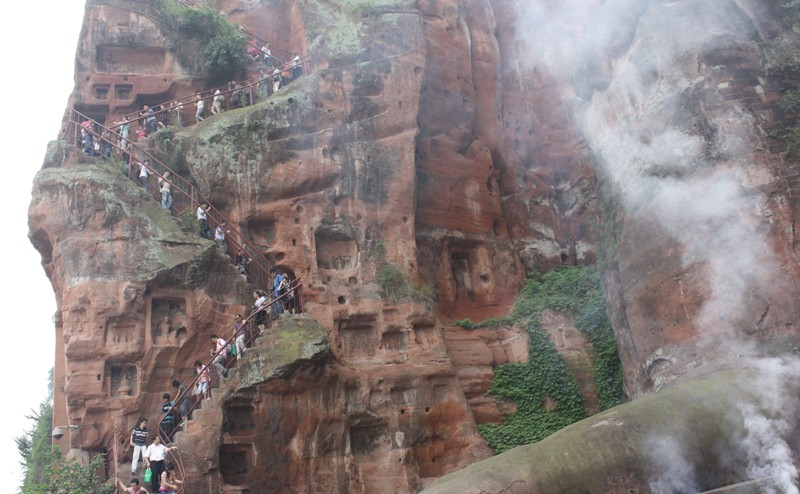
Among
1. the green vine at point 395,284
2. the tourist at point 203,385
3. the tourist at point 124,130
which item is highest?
the tourist at point 124,130

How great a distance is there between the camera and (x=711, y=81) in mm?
16531

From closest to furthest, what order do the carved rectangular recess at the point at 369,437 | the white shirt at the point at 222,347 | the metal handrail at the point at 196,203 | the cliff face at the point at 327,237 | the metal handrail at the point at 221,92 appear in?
1. the cliff face at the point at 327,237
2. the white shirt at the point at 222,347
3. the carved rectangular recess at the point at 369,437
4. the metal handrail at the point at 196,203
5. the metal handrail at the point at 221,92

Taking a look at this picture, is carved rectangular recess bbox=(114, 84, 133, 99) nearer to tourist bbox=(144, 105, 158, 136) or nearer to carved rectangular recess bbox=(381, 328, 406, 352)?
tourist bbox=(144, 105, 158, 136)

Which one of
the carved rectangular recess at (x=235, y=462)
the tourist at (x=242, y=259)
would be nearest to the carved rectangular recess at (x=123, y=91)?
the tourist at (x=242, y=259)

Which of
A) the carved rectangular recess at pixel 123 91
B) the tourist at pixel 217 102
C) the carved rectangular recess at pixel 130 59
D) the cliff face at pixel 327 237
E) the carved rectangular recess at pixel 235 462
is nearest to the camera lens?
the carved rectangular recess at pixel 235 462

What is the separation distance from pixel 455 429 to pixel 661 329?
16.5 feet

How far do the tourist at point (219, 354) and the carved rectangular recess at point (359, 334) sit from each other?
285 cm

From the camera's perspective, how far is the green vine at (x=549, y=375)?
701 inches

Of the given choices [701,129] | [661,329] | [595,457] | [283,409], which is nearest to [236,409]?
[283,409]

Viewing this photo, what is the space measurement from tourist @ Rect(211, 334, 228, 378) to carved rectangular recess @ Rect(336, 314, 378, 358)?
2.85 meters

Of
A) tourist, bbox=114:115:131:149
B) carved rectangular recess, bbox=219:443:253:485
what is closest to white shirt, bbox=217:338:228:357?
carved rectangular recess, bbox=219:443:253:485

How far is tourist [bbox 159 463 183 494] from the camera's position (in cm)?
1277

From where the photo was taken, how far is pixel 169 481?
13258 mm

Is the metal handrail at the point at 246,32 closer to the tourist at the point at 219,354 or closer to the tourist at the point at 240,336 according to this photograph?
the tourist at the point at 240,336
